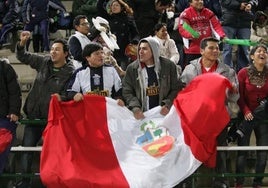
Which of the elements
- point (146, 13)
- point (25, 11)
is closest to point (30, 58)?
point (146, 13)

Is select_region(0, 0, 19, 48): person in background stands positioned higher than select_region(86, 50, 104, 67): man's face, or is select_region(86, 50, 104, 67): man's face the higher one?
select_region(0, 0, 19, 48): person in background stands

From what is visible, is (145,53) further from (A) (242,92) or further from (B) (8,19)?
(B) (8,19)

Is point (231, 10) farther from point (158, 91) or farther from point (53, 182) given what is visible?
point (53, 182)

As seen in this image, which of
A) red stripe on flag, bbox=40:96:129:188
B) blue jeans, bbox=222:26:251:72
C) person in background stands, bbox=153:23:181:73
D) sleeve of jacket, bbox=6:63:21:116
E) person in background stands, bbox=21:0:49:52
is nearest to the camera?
red stripe on flag, bbox=40:96:129:188

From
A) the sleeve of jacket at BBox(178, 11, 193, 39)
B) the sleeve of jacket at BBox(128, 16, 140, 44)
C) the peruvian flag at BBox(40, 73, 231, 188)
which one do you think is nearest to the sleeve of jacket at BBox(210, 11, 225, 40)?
the sleeve of jacket at BBox(178, 11, 193, 39)

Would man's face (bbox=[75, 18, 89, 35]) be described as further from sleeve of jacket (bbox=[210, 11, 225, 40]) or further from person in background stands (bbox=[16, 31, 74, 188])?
sleeve of jacket (bbox=[210, 11, 225, 40])

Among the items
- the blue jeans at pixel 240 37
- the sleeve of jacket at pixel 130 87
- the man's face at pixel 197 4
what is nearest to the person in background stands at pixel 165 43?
the man's face at pixel 197 4

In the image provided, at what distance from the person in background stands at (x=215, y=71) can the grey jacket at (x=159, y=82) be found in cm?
21

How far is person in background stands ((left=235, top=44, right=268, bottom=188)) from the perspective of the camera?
7906 mm

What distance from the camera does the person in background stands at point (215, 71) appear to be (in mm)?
7719

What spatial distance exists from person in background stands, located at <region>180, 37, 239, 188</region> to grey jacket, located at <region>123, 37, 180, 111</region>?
0.70 feet

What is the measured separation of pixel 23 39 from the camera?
8.02 m

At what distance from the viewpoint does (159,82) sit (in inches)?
302

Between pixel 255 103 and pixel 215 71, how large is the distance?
0.60 meters
